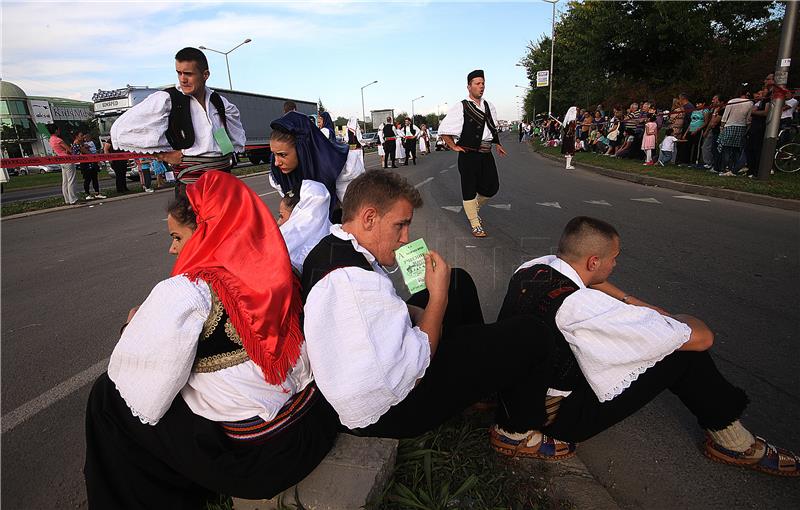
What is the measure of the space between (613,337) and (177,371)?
4.95ft

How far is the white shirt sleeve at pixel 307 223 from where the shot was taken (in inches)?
99.3

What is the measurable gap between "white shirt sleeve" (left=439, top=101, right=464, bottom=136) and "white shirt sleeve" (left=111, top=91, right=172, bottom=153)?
371 centimetres

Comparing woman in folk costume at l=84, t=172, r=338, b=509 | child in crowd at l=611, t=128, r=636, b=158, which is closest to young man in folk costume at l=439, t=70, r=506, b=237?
woman in folk costume at l=84, t=172, r=338, b=509

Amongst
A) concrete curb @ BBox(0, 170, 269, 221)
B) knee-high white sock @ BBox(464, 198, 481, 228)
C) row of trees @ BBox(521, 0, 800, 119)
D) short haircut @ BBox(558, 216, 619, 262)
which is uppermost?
row of trees @ BBox(521, 0, 800, 119)

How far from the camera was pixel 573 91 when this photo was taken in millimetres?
33688

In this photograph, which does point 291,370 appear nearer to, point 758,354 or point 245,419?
point 245,419

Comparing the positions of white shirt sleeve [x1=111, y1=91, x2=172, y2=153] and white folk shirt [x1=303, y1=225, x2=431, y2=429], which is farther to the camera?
white shirt sleeve [x1=111, y1=91, x2=172, y2=153]

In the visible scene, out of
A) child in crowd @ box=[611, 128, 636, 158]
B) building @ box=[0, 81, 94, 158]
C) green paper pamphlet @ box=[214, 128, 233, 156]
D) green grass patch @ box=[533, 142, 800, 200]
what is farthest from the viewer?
building @ box=[0, 81, 94, 158]

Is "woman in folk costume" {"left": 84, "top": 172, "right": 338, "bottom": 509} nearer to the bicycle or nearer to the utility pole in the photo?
the utility pole

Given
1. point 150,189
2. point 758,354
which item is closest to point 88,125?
point 150,189

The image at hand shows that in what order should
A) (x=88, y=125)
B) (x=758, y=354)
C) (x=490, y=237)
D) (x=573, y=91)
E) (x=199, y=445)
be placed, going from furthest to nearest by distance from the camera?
1. (x=88, y=125)
2. (x=573, y=91)
3. (x=490, y=237)
4. (x=758, y=354)
5. (x=199, y=445)

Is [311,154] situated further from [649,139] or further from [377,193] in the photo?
[649,139]

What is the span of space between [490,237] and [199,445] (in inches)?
196

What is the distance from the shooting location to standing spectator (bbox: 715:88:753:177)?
31.8 feet
